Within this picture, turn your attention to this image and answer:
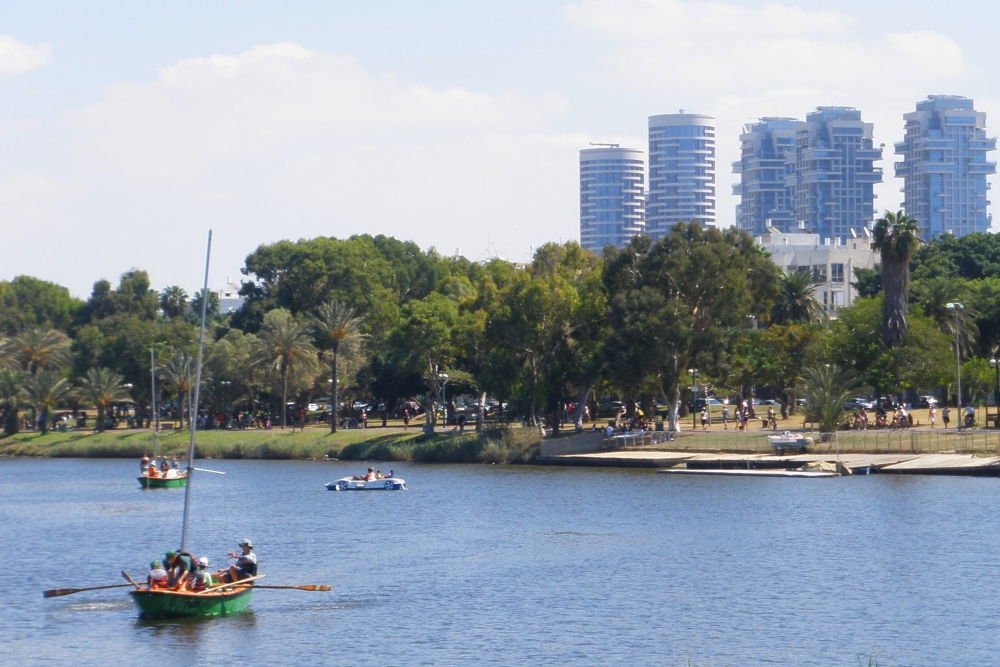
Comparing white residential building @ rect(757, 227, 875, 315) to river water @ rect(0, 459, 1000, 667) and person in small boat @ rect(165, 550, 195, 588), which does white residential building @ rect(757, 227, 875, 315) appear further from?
person in small boat @ rect(165, 550, 195, 588)

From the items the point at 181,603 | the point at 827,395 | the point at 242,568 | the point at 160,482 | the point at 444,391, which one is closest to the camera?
the point at 181,603

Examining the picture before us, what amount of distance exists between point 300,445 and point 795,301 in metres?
42.9

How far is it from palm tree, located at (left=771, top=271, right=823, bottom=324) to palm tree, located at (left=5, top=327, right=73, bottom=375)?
64.2 meters

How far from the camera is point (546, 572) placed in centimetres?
4491

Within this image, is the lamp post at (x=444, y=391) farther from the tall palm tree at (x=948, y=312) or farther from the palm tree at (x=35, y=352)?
the palm tree at (x=35, y=352)

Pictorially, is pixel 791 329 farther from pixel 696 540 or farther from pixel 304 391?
pixel 696 540

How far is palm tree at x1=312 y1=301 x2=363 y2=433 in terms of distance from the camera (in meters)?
102

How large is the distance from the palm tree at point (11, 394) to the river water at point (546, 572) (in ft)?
132

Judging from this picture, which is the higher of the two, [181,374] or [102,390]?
[181,374]

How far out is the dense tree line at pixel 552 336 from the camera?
83625 mm

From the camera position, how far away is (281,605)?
3969cm

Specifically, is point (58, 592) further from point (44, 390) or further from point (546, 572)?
point (44, 390)

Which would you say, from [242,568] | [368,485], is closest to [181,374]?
[368,485]

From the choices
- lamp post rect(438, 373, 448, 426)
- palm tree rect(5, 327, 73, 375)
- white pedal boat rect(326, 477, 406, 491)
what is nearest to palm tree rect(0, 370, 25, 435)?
palm tree rect(5, 327, 73, 375)
